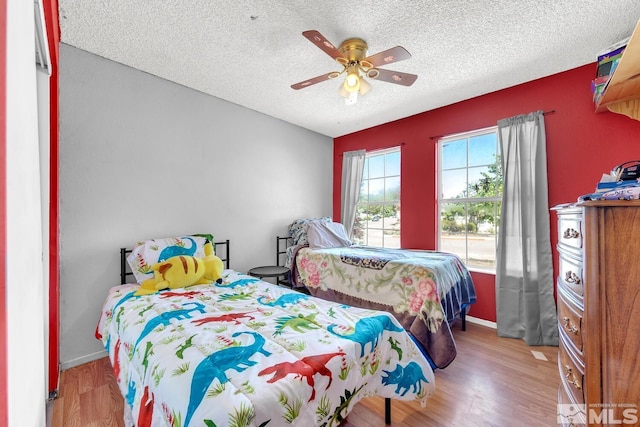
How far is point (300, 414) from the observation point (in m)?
0.96

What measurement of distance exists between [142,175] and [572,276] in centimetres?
318

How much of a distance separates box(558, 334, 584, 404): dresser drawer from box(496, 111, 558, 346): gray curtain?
146 cm

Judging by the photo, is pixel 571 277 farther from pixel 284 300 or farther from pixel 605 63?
pixel 605 63

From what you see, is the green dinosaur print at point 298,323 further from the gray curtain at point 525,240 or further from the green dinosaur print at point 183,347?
the gray curtain at point 525,240

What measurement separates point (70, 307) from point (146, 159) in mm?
1387

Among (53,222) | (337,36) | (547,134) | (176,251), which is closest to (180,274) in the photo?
(176,251)

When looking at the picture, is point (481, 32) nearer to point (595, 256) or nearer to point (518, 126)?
point (518, 126)

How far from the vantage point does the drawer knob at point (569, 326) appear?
111 cm

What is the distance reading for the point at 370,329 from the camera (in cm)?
137

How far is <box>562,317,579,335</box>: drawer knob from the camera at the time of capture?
111 cm

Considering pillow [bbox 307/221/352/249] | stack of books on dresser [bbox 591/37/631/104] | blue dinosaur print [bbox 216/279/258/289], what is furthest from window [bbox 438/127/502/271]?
blue dinosaur print [bbox 216/279/258/289]

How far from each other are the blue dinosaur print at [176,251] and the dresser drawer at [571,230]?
2715mm

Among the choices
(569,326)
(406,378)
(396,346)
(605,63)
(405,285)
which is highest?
(605,63)

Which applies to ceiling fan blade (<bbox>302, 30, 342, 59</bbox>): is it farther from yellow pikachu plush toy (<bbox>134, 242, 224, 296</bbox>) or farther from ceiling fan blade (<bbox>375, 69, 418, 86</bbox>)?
yellow pikachu plush toy (<bbox>134, 242, 224, 296</bbox>)
